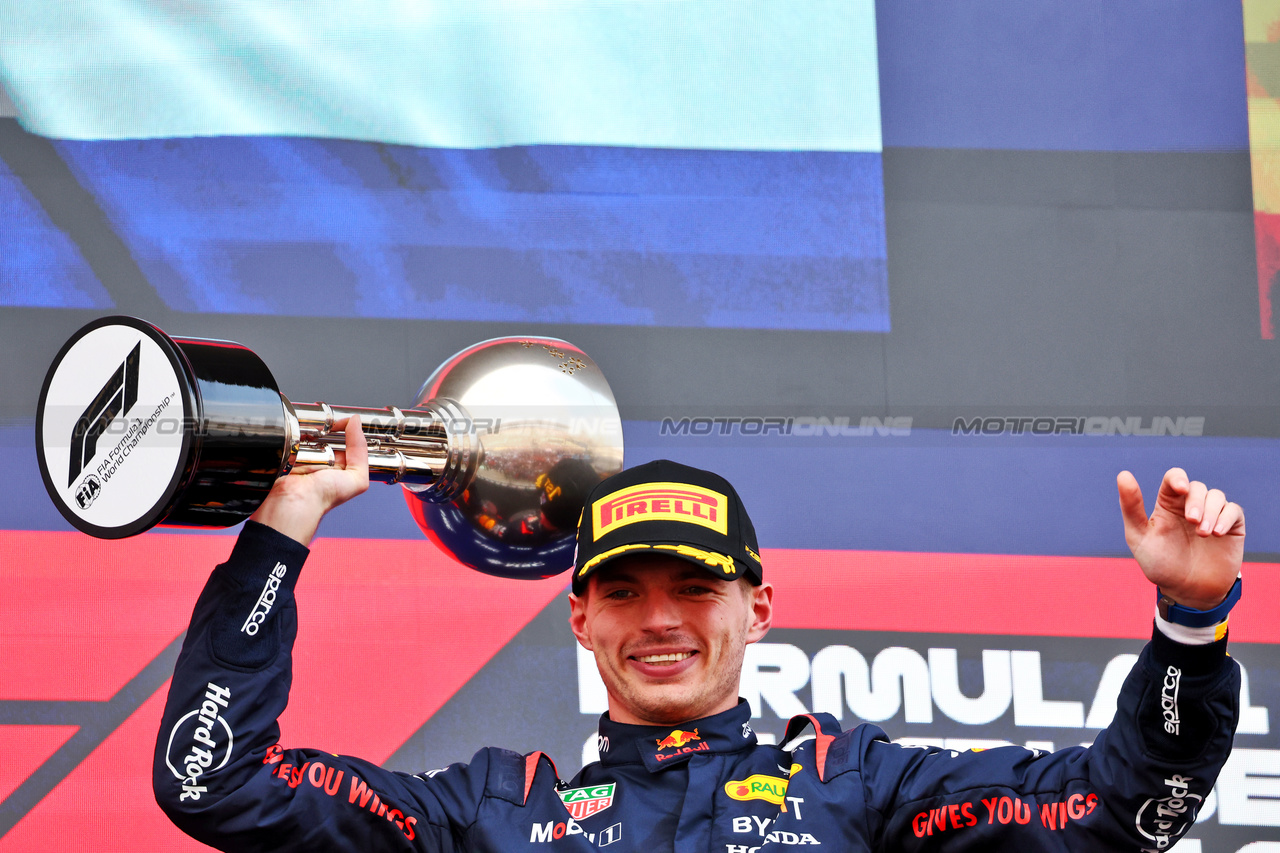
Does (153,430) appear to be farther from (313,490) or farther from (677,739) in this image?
(677,739)

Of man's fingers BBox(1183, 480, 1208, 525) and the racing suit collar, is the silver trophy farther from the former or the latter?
man's fingers BBox(1183, 480, 1208, 525)

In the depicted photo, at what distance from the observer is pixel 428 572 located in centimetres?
192

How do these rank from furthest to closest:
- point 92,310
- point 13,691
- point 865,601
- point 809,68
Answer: point 809,68
point 865,601
point 92,310
point 13,691

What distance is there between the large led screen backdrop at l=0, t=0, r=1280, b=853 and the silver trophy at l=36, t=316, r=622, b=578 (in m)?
0.60

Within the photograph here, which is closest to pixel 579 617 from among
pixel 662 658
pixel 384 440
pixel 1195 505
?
pixel 662 658

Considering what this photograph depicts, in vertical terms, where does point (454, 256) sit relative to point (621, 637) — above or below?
above

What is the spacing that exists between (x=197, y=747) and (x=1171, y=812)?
811mm

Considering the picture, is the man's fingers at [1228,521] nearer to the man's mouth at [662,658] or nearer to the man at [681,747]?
the man at [681,747]

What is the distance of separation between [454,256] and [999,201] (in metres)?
0.94

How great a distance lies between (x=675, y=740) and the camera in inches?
50.0

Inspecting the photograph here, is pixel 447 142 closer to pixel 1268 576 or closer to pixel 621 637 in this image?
pixel 621 637

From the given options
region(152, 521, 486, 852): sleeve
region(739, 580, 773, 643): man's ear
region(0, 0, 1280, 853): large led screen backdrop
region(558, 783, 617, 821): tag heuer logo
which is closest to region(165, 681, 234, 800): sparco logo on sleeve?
region(152, 521, 486, 852): sleeve

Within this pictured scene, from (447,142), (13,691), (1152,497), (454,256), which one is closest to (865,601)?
(1152,497)

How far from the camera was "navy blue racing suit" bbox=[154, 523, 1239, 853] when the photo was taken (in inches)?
41.1
